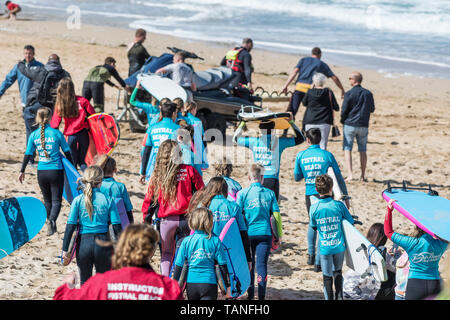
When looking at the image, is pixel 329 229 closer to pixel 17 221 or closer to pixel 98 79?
pixel 17 221

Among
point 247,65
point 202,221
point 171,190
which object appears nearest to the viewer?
point 202,221

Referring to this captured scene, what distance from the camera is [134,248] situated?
3797 millimetres

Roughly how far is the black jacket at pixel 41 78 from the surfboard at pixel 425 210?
5644mm

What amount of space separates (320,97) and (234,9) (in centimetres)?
3237

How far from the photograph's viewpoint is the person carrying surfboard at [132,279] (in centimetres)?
372

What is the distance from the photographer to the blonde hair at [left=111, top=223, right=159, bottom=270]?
12.4 feet

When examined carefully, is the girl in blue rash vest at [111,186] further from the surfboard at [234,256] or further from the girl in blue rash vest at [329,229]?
the girl in blue rash vest at [329,229]

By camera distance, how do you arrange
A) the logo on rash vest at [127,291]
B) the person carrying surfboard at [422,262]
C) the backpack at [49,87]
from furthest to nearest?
the backpack at [49,87] < the person carrying surfboard at [422,262] < the logo on rash vest at [127,291]

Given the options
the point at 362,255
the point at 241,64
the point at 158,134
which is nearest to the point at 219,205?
the point at 362,255

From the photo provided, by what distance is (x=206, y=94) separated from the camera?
43.4 feet

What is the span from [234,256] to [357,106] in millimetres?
5771

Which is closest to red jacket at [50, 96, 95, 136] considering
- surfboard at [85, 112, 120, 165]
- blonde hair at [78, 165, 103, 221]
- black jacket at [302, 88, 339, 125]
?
surfboard at [85, 112, 120, 165]

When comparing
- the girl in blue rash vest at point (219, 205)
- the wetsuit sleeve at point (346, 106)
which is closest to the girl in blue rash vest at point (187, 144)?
the girl in blue rash vest at point (219, 205)

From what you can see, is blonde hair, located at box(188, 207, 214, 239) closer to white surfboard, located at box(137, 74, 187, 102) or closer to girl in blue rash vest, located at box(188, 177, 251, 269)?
girl in blue rash vest, located at box(188, 177, 251, 269)
